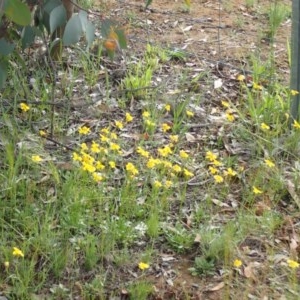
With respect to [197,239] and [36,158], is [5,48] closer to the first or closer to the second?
[36,158]

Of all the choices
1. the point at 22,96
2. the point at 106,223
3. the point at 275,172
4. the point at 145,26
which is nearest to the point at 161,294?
the point at 106,223

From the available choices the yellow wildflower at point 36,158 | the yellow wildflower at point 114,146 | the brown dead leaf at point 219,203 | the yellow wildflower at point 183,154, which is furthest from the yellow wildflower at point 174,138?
the yellow wildflower at point 36,158

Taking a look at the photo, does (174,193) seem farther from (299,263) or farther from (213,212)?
(299,263)

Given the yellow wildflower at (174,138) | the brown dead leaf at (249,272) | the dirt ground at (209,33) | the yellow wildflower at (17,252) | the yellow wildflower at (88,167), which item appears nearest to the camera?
the yellow wildflower at (17,252)

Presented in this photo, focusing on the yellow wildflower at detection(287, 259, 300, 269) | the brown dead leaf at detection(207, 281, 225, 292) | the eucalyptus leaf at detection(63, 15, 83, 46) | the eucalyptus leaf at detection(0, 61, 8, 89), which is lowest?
the brown dead leaf at detection(207, 281, 225, 292)

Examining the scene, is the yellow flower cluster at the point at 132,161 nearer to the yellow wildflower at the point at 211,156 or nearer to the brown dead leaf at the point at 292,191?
the yellow wildflower at the point at 211,156

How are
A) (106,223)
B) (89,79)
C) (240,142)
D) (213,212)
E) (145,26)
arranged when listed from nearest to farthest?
(106,223), (213,212), (240,142), (89,79), (145,26)

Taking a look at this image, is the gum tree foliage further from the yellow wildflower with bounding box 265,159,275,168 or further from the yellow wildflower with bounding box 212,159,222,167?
the yellow wildflower with bounding box 265,159,275,168

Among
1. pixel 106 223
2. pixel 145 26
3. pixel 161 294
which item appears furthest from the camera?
pixel 145 26

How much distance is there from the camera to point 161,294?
123 inches

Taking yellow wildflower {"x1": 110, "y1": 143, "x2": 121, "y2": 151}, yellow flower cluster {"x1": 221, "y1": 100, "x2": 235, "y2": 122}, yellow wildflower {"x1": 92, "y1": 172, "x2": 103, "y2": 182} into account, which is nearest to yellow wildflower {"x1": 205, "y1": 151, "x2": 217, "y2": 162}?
yellow flower cluster {"x1": 221, "y1": 100, "x2": 235, "y2": 122}

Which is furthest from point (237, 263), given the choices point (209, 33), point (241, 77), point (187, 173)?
point (209, 33)

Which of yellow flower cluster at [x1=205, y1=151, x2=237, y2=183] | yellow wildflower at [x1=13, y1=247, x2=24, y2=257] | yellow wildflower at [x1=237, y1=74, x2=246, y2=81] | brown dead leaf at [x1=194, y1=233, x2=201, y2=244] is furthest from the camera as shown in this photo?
yellow wildflower at [x1=237, y1=74, x2=246, y2=81]

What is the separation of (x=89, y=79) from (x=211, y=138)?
33.2 inches
